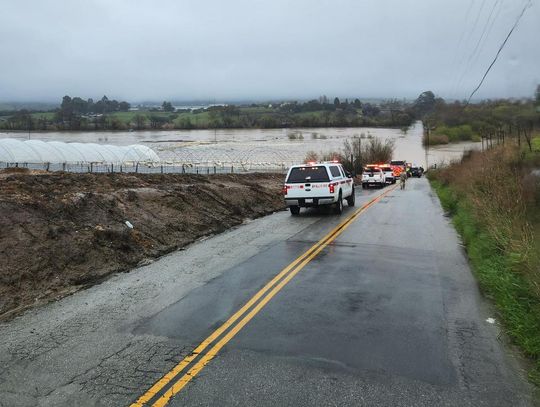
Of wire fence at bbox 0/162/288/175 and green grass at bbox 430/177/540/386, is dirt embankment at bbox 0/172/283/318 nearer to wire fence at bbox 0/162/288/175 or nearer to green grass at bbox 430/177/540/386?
green grass at bbox 430/177/540/386

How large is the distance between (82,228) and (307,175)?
1035cm

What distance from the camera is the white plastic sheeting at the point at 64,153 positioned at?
170 feet

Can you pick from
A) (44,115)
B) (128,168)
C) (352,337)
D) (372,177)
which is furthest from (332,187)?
(44,115)

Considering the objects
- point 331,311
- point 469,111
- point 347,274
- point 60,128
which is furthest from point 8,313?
point 60,128

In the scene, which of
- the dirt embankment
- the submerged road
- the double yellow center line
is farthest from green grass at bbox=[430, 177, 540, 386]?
the dirt embankment

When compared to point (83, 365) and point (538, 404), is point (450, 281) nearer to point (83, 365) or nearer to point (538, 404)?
point (538, 404)

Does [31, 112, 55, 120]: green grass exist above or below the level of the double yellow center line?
above

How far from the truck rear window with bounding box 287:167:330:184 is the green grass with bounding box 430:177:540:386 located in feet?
26.5

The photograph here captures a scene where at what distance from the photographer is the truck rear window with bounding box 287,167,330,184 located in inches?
803

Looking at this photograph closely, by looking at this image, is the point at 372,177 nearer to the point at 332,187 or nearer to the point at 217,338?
the point at 332,187

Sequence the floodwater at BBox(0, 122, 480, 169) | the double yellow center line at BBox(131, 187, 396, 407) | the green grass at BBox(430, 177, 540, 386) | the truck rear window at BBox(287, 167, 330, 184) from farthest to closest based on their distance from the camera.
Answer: the floodwater at BBox(0, 122, 480, 169)
the truck rear window at BBox(287, 167, 330, 184)
the green grass at BBox(430, 177, 540, 386)
the double yellow center line at BBox(131, 187, 396, 407)

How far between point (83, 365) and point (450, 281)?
264 inches

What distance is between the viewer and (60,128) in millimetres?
116250

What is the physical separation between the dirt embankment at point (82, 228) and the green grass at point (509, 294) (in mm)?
7069
